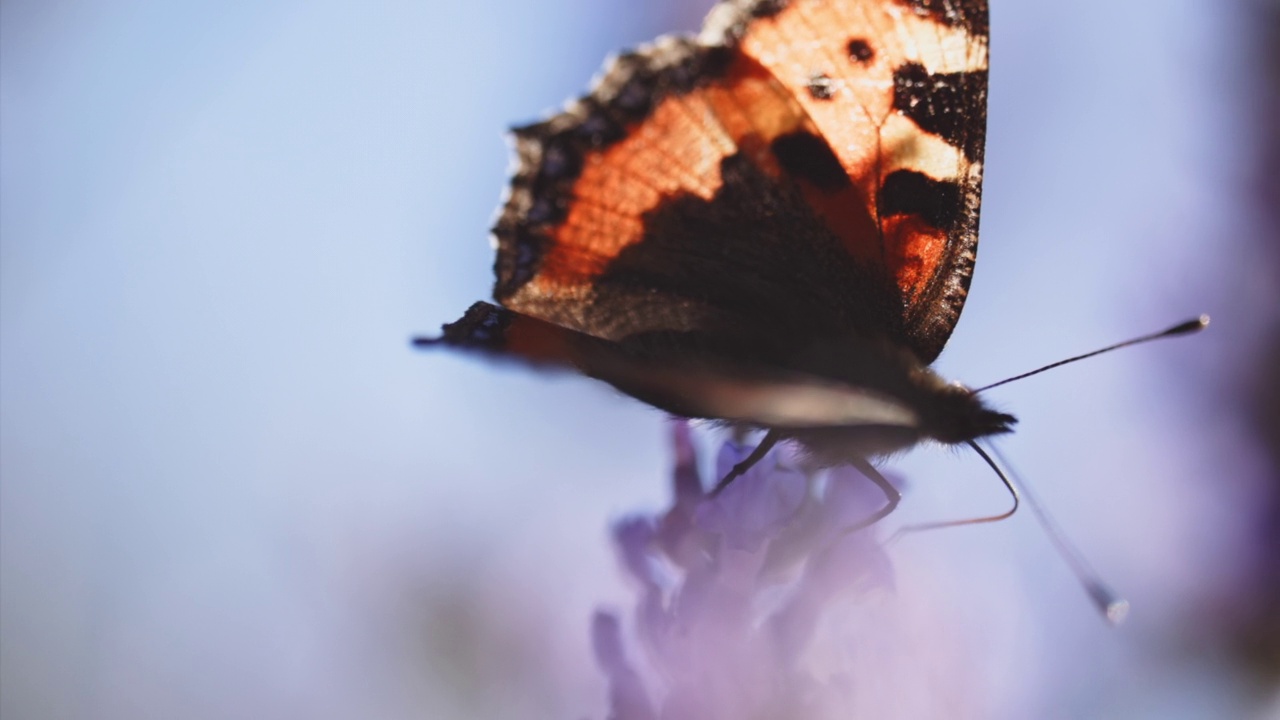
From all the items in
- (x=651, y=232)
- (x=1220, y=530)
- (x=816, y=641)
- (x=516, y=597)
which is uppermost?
(x=651, y=232)

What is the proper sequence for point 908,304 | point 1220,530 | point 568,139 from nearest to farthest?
point 568,139 < point 908,304 < point 1220,530

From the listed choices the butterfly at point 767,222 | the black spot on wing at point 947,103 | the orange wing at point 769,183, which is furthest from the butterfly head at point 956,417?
the black spot on wing at point 947,103

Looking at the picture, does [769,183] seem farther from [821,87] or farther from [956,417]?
[956,417]

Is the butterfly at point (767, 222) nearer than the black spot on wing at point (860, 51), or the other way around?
the butterfly at point (767, 222)

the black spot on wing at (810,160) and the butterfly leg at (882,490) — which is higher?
the black spot on wing at (810,160)

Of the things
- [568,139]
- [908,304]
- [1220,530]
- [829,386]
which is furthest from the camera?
[1220,530]

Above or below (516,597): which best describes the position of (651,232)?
above

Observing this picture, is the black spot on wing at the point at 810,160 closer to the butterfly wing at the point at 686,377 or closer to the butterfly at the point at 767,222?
the butterfly at the point at 767,222

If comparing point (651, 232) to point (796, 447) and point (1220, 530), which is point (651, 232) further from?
point (1220, 530)

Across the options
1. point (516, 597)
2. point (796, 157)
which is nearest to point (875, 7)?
point (796, 157)

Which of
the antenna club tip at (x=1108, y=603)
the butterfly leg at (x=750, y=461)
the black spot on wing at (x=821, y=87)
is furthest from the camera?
the black spot on wing at (x=821, y=87)
